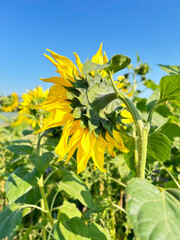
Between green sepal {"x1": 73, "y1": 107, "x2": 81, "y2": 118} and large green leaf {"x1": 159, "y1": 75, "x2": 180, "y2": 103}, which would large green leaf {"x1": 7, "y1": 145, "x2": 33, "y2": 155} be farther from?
large green leaf {"x1": 159, "y1": 75, "x2": 180, "y2": 103}

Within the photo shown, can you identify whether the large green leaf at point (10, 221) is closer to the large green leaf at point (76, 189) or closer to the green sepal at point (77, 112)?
the large green leaf at point (76, 189)

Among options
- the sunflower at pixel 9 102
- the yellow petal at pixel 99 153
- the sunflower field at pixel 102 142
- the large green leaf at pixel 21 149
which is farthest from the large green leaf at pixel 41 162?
the sunflower at pixel 9 102

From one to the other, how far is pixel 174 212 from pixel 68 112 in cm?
41

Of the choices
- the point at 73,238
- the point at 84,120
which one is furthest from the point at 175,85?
the point at 73,238

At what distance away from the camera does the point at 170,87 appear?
0.55 metres

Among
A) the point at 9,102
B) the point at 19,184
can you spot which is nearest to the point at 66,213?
the point at 19,184

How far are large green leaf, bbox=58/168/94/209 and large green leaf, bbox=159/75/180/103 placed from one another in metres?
0.54

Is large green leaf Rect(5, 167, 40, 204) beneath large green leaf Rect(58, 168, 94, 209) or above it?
above

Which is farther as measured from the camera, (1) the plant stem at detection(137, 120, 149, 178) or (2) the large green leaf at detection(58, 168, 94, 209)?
(2) the large green leaf at detection(58, 168, 94, 209)

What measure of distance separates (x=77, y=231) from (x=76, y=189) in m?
0.16

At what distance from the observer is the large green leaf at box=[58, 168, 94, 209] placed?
2.85ft

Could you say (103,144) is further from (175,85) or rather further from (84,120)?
(175,85)

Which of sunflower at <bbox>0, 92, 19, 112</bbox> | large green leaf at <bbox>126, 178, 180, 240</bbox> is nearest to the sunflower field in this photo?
large green leaf at <bbox>126, 178, 180, 240</bbox>

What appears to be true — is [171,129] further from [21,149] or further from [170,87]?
[21,149]
